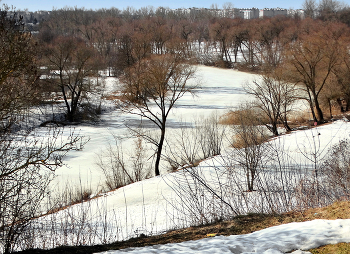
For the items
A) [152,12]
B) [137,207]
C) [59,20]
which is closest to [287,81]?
[137,207]

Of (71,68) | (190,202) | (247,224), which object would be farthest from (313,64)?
(247,224)

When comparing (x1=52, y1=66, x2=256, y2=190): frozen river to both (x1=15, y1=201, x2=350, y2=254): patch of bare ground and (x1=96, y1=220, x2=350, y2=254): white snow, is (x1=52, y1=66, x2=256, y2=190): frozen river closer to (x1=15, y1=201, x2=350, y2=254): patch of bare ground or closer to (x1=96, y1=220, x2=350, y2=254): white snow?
(x1=15, y1=201, x2=350, y2=254): patch of bare ground

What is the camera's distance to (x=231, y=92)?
48.4 meters

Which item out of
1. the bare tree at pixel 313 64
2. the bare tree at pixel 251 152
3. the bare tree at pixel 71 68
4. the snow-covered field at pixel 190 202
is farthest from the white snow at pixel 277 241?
the bare tree at pixel 71 68

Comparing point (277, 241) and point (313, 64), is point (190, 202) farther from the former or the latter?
point (313, 64)

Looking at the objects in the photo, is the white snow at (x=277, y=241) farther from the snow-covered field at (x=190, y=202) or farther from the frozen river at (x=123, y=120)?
the frozen river at (x=123, y=120)

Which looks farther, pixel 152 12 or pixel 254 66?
pixel 152 12

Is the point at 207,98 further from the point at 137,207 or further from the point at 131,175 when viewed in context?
the point at 137,207

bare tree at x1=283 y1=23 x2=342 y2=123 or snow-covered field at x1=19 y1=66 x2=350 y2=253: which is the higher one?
bare tree at x1=283 y1=23 x2=342 y2=123

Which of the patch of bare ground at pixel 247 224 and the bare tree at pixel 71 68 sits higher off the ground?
the bare tree at pixel 71 68

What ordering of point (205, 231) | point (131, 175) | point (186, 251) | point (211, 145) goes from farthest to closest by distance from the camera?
point (211, 145)
point (131, 175)
point (205, 231)
point (186, 251)

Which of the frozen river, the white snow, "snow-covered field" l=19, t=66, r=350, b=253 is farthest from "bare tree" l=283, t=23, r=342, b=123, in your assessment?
the white snow

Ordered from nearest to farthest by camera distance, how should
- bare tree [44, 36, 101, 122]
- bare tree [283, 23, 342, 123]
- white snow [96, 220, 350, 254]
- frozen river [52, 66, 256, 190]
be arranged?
white snow [96, 220, 350, 254]
frozen river [52, 66, 256, 190]
bare tree [283, 23, 342, 123]
bare tree [44, 36, 101, 122]

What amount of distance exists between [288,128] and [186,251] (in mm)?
24803
